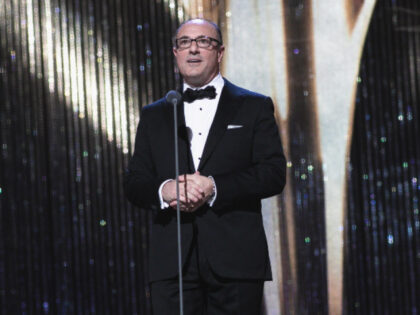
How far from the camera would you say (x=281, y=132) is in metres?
3.16

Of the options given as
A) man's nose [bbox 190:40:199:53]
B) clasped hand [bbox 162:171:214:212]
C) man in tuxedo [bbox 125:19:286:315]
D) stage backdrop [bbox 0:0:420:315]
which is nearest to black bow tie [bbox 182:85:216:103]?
man in tuxedo [bbox 125:19:286:315]

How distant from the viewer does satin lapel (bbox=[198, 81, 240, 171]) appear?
1876mm

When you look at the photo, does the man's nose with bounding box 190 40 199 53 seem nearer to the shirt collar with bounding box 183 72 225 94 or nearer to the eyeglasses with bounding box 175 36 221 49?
the eyeglasses with bounding box 175 36 221 49

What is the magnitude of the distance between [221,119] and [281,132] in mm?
1280

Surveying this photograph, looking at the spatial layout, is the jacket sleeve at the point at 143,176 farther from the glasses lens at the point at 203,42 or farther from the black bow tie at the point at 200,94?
the glasses lens at the point at 203,42

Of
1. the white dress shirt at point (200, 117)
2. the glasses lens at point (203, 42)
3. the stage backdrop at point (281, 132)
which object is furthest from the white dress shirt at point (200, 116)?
the stage backdrop at point (281, 132)

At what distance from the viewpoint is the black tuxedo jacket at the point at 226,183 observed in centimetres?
181

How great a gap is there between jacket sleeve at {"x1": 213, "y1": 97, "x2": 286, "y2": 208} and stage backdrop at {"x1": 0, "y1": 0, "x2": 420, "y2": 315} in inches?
48.0

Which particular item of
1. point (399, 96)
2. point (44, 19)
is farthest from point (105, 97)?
point (399, 96)

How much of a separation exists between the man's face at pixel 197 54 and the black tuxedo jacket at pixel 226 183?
90 mm

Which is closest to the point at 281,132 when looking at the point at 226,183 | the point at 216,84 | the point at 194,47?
the point at 216,84

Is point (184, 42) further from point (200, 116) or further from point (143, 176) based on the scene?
point (143, 176)

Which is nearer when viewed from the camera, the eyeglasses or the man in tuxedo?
the man in tuxedo


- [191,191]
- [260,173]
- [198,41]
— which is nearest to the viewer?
[191,191]
